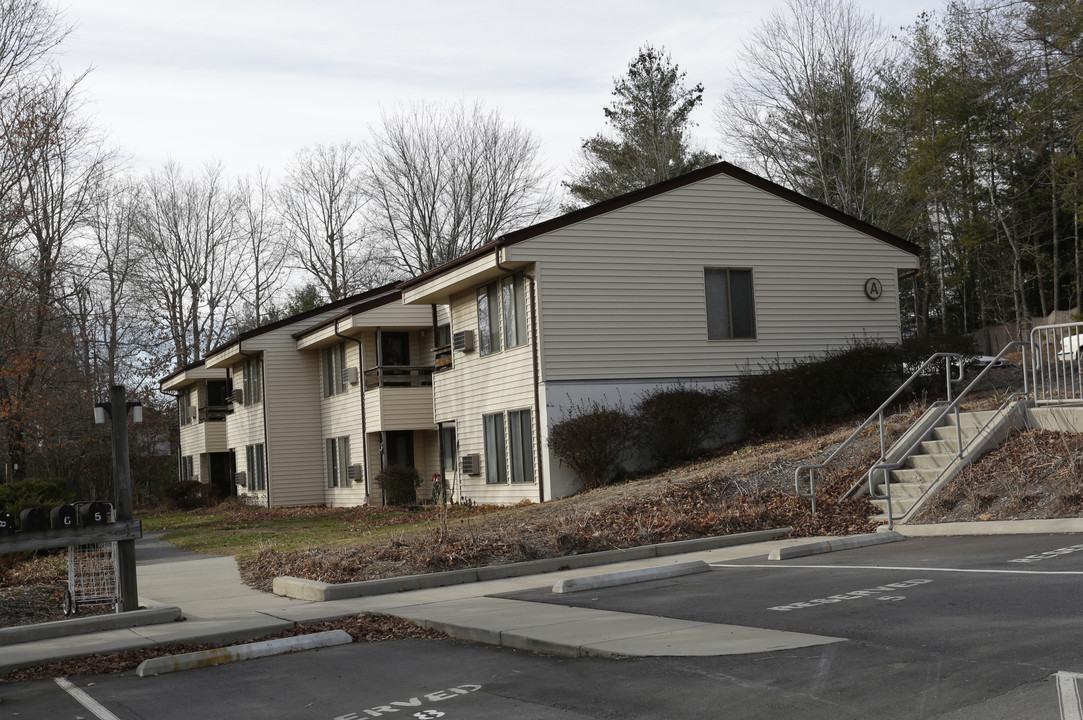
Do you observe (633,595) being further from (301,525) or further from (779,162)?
(779,162)

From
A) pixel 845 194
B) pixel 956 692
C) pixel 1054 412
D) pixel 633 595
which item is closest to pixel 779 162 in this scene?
pixel 845 194

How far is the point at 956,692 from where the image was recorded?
5879 millimetres

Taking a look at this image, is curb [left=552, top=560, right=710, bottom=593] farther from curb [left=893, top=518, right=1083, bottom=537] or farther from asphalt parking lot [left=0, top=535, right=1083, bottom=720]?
curb [left=893, top=518, right=1083, bottom=537]

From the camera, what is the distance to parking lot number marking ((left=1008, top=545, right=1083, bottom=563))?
1070 centimetres

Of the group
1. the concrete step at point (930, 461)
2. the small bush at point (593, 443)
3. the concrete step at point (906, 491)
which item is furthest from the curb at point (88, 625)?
the small bush at point (593, 443)

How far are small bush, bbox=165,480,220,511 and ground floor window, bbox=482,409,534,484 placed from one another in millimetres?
20542

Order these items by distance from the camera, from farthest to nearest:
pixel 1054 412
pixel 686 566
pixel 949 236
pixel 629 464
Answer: pixel 949 236 → pixel 629 464 → pixel 1054 412 → pixel 686 566

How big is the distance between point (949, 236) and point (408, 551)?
39919mm

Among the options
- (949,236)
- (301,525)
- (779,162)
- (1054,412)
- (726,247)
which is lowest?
(301,525)

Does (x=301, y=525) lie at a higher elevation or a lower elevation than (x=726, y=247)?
lower

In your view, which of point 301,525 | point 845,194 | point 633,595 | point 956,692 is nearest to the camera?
point 956,692

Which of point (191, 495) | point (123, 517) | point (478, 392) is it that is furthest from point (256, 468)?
point (123, 517)

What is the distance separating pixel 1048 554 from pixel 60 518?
10.00 m

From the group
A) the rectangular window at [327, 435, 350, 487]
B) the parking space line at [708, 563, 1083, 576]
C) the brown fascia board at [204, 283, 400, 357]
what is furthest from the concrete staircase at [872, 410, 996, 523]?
the brown fascia board at [204, 283, 400, 357]
